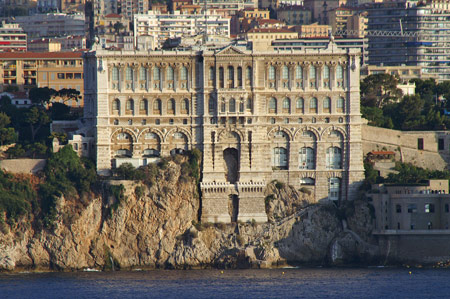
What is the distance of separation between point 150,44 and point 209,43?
17.7 ft

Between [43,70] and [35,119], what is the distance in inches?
1166

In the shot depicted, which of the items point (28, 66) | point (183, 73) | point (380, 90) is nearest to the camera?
point (183, 73)

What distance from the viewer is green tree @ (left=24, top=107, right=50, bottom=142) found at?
136875 millimetres

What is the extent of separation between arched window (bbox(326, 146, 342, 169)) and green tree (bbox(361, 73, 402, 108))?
24905 millimetres

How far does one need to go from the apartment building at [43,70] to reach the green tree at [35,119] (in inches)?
881

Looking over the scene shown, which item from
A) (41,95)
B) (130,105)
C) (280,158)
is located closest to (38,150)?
(130,105)

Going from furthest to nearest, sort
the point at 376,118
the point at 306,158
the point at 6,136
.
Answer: the point at 376,118 < the point at 6,136 < the point at 306,158

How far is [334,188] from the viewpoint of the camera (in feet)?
419

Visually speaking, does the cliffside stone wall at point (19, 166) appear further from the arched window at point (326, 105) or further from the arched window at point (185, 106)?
the arched window at point (326, 105)

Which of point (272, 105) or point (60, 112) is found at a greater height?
point (272, 105)

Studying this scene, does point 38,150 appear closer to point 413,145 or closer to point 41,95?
point 41,95

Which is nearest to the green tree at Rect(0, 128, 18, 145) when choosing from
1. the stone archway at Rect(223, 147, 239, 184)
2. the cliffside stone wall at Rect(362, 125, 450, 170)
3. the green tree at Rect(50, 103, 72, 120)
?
the green tree at Rect(50, 103, 72, 120)

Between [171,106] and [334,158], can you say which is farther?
[334,158]

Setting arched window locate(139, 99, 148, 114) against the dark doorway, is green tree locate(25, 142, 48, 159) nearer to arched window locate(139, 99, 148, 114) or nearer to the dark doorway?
arched window locate(139, 99, 148, 114)
